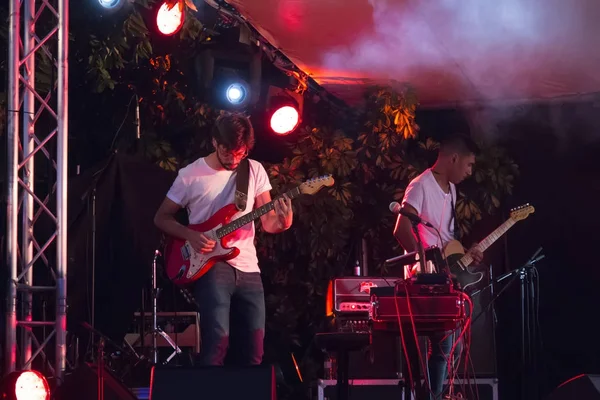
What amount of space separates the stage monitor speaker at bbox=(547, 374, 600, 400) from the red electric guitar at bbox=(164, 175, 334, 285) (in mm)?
2107

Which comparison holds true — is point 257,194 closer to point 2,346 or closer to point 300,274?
point 2,346

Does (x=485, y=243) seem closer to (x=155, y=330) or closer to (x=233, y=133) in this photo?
(x=233, y=133)

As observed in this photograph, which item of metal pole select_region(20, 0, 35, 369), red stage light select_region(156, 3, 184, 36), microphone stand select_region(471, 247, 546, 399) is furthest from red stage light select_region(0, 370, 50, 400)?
microphone stand select_region(471, 247, 546, 399)

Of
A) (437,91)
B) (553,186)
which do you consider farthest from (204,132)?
(553,186)

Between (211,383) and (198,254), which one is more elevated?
(198,254)

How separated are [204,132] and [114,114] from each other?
78 cm

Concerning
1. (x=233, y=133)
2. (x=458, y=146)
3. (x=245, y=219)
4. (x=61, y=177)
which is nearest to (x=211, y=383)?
(x=245, y=219)

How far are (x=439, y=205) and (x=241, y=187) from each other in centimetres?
134

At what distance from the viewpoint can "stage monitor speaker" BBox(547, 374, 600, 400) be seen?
12.4ft

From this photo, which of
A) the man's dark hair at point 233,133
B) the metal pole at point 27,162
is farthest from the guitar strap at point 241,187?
the metal pole at point 27,162

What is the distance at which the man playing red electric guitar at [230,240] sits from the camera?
5.30 m

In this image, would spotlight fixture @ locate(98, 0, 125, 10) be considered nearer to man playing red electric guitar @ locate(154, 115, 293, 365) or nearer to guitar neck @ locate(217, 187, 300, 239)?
man playing red electric guitar @ locate(154, 115, 293, 365)

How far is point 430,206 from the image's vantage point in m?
6.06

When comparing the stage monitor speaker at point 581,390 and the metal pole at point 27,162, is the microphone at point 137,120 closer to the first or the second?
the metal pole at point 27,162
